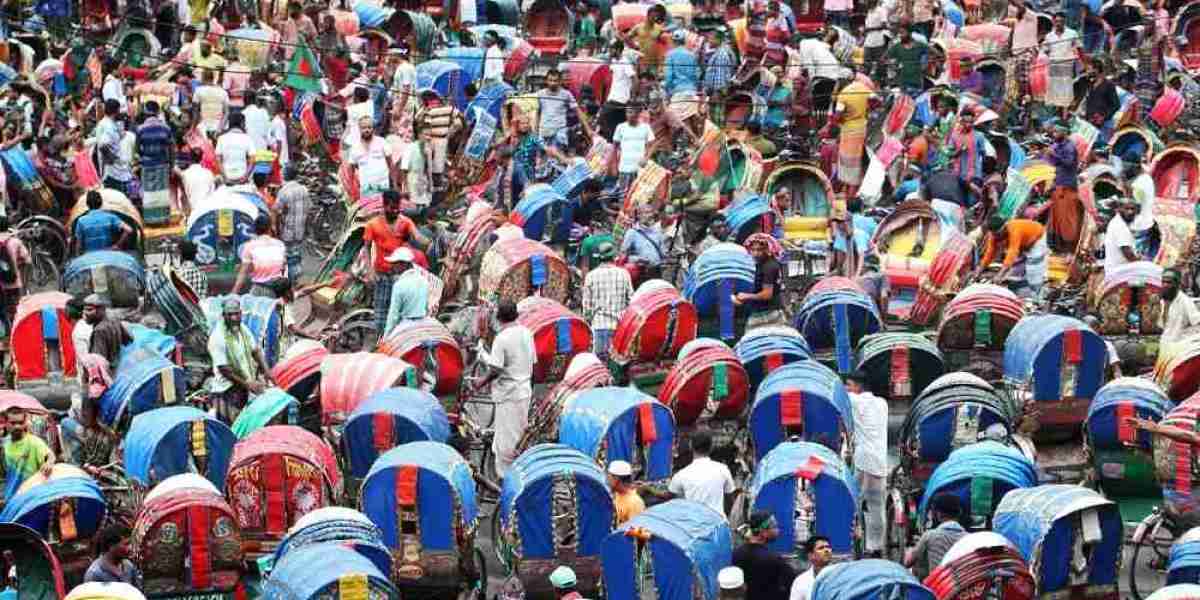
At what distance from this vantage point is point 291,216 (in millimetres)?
27141

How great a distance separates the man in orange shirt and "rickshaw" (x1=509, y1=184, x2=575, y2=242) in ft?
15.2

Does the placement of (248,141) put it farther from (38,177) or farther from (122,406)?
(122,406)

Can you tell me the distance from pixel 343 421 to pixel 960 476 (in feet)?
17.1

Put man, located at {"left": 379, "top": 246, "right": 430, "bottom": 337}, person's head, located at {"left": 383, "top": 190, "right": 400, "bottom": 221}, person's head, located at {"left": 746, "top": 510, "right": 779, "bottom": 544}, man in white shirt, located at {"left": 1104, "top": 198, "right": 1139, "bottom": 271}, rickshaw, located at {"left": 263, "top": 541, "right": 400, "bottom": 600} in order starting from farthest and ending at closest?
man in white shirt, located at {"left": 1104, "top": 198, "right": 1139, "bottom": 271} → person's head, located at {"left": 383, "top": 190, "right": 400, "bottom": 221} → man, located at {"left": 379, "top": 246, "right": 430, "bottom": 337} → person's head, located at {"left": 746, "top": 510, "right": 779, "bottom": 544} → rickshaw, located at {"left": 263, "top": 541, "right": 400, "bottom": 600}

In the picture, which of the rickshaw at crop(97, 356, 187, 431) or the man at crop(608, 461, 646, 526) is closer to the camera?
the man at crop(608, 461, 646, 526)

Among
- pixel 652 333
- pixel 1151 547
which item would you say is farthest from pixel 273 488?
pixel 1151 547


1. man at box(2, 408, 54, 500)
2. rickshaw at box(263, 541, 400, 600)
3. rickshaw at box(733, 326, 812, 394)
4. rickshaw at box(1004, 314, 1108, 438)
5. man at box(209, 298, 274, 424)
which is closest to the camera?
rickshaw at box(263, 541, 400, 600)

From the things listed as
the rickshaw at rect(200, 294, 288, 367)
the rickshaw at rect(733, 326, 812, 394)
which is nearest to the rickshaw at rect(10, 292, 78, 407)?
the rickshaw at rect(200, 294, 288, 367)

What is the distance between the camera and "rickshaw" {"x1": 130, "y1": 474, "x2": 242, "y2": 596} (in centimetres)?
1855

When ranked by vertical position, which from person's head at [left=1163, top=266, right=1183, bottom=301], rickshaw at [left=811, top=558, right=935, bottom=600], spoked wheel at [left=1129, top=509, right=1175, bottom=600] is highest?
person's head at [left=1163, top=266, right=1183, bottom=301]

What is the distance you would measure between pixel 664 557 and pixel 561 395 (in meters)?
3.82

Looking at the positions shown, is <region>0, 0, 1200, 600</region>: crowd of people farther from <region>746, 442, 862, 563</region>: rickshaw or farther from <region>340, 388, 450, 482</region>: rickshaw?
<region>340, 388, 450, 482</region>: rickshaw

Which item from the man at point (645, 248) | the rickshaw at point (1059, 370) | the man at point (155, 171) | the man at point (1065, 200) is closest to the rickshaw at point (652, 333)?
the man at point (645, 248)

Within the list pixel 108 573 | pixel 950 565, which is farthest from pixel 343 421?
pixel 950 565
